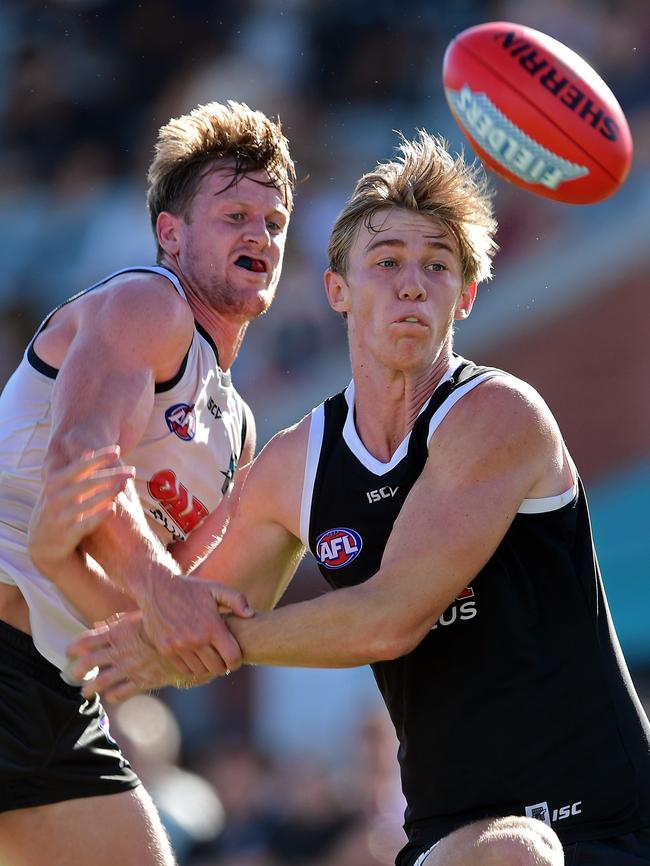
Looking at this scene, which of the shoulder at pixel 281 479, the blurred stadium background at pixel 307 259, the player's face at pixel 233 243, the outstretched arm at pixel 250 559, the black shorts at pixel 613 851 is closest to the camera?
the black shorts at pixel 613 851

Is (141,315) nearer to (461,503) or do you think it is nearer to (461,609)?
(461,503)

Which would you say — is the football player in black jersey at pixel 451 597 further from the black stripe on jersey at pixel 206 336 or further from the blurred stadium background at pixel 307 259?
the blurred stadium background at pixel 307 259

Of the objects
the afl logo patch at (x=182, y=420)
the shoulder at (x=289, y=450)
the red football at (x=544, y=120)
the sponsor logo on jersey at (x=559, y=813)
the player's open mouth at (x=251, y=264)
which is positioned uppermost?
the red football at (x=544, y=120)

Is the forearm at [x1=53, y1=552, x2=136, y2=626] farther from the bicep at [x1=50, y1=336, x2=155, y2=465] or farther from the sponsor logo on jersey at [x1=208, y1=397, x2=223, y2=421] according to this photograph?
the sponsor logo on jersey at [x1=208, y1=397, x2=223, y2=421]

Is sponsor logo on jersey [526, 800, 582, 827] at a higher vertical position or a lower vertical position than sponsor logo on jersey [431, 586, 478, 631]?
lower

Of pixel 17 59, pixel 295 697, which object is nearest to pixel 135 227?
pixel 17 59

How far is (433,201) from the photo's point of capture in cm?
398

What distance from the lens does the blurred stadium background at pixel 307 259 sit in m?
8.29

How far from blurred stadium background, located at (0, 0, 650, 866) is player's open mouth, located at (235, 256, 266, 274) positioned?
399 centimetres

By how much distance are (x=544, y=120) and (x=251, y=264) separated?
123cm

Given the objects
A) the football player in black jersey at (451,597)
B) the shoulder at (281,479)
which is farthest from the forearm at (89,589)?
the shoulder at (281,479)

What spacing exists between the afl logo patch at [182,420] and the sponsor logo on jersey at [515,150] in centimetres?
149

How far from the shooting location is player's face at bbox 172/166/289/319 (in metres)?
4.88

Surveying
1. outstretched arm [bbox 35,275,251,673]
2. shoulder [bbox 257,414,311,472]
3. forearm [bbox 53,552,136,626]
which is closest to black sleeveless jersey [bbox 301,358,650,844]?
shoulder [bbox 257,414,311,472]
